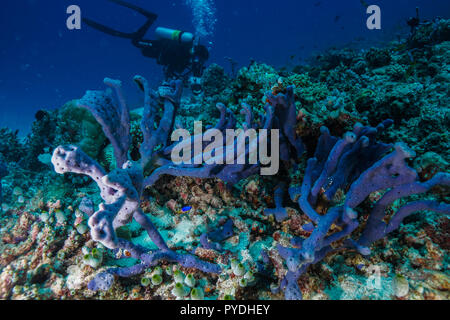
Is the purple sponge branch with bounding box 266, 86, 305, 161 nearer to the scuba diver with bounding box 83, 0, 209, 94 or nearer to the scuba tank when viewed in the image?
the scuba diver with bounding box 83, 0, 209, 94

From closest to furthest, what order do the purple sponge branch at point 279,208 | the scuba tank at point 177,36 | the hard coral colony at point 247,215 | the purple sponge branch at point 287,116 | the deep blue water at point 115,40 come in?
the hard coral colony at point 247,215 < the purple sponge branch at point 279,208 < the purple sponge branch at point 287,116 < the scuba tank at point 177,36 < the deep blue water at point 115,40

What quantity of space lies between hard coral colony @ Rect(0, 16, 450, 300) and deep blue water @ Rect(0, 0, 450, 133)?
56.7 meters

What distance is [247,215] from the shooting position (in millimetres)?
2572

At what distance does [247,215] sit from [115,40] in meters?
133

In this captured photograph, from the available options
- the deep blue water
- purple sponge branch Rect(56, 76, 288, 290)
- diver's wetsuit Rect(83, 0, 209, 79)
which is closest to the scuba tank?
diver's wetsuit Rect(83, 0, 209, 79)

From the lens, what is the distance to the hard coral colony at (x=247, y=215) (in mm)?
1659

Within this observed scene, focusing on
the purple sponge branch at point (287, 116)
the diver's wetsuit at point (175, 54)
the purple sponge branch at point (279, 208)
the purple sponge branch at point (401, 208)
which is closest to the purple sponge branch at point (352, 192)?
the purple sponge branch at point (401, 208)

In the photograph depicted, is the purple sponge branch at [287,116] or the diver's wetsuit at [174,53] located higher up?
the diver's wetsuit at [174,53]

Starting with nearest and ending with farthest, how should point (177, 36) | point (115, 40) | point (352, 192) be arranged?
point (352, 192)
point (177, 36)
point (115, 40)

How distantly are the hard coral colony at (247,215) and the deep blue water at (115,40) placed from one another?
2231 inches

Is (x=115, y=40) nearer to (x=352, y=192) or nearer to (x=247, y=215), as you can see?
(x=247, y=215)

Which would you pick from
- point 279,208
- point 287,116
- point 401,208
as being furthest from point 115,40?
point 401,208

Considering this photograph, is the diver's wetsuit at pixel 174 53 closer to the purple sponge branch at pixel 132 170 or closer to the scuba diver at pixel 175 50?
the scuba diver at pixel 175 50

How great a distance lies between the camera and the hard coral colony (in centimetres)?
166
